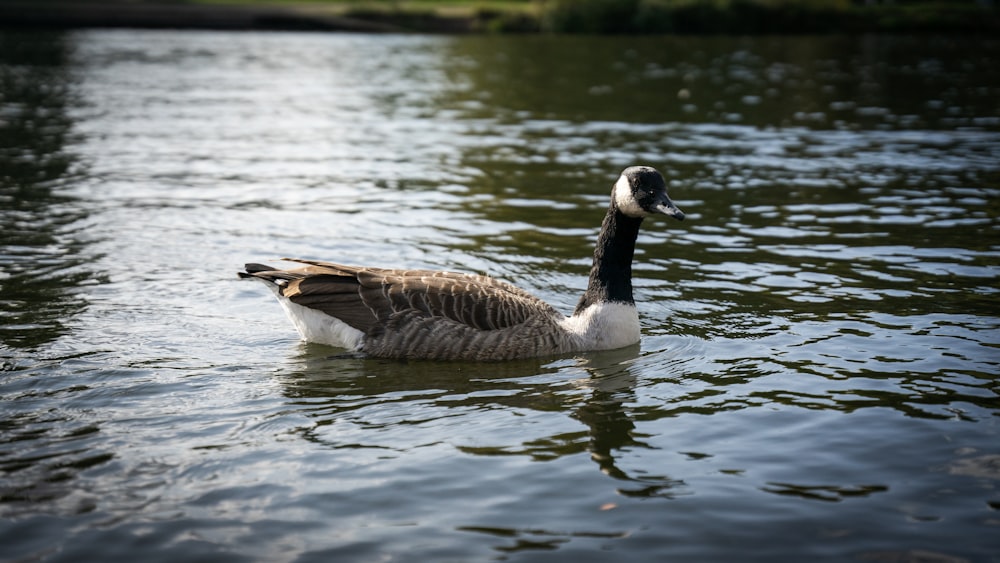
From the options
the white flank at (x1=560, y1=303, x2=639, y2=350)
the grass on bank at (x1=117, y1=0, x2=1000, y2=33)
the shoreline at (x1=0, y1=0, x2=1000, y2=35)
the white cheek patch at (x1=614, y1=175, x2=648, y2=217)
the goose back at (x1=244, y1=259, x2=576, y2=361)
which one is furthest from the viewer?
the grass on bank at (x1=117, y1=0, x2=1000, y2=33)

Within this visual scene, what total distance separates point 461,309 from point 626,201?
2.19 m

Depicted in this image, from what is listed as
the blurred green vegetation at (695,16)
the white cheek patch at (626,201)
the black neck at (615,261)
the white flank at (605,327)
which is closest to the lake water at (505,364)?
the white flank at (605,327)

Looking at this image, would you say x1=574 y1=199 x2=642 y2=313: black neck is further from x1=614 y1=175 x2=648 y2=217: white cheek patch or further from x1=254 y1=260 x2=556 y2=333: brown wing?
x1=254 y1=260 x2=556 y2=333: brown wing

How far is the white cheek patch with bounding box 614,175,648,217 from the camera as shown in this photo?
11.1 m

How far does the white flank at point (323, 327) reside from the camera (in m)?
11.1

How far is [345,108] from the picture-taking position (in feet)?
115

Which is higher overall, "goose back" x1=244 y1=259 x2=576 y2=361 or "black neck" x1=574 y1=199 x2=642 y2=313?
"black neck" x1=574 y1=199 x2=642 y2=313

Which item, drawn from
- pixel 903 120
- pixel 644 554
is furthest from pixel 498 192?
pixel 903 120

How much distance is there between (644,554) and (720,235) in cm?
1096

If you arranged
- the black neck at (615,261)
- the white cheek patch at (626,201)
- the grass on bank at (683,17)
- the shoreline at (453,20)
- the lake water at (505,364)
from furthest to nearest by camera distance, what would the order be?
the grass on bank at (683,17), the shoreline at (453,20), the black neck at (615,261), the white cheek patch at (626,201), the lake water at (505,364)

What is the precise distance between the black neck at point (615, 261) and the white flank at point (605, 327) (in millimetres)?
103

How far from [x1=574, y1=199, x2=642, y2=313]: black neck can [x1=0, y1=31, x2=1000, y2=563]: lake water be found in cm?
69

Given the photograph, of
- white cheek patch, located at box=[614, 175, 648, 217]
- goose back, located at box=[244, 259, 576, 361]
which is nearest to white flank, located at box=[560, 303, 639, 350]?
goose back, located at box=[244, 259, 576, 361]

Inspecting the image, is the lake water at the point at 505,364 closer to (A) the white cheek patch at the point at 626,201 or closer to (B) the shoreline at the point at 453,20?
(A) the white cheek patch at the point at 626,201
